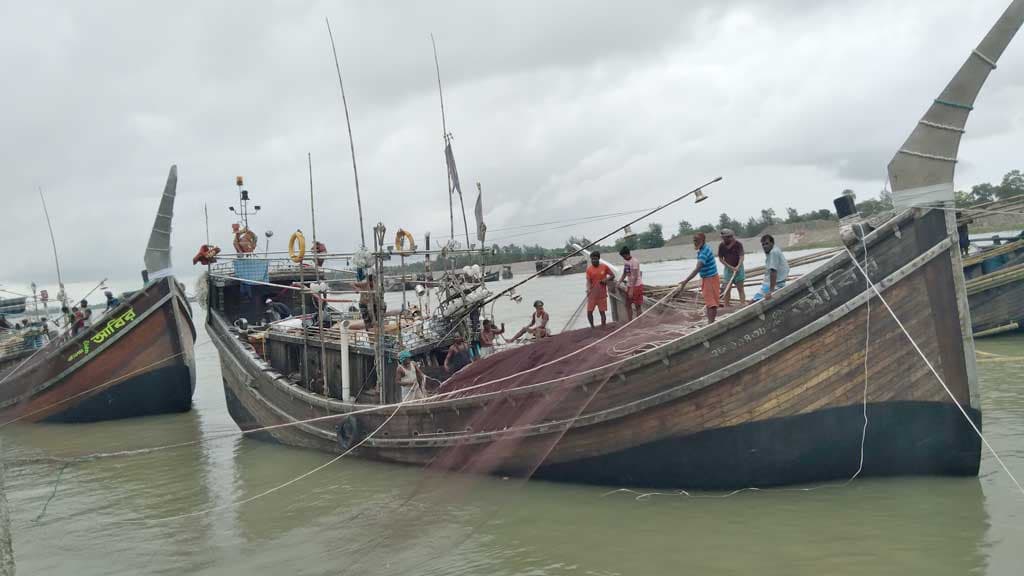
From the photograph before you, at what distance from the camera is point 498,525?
27.4 feet

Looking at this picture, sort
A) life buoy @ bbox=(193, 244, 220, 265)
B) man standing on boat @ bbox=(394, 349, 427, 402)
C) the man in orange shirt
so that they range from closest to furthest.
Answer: the man in orange shirt → man standing on boat @ bbox=(394, 349, 427, 402) → life buoy @ bbox=(193, 244, 220, 265)

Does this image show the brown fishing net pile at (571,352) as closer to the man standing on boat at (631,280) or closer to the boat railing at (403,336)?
the man standing on boat at (631,280)

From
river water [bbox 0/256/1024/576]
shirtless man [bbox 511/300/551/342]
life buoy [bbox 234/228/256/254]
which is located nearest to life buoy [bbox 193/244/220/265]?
life buoy [bbox 234/228/256/254]

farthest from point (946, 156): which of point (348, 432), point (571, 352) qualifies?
point (348, 432)

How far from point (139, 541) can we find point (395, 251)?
5.23 meters

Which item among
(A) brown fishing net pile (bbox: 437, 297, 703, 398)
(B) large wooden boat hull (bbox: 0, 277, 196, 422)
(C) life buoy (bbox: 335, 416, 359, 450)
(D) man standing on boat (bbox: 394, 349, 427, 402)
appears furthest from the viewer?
(B) large wooden boat hull (bbox: 0, 277, 196, 422)

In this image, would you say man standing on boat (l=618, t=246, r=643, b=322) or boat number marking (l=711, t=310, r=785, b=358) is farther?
man standing on boat (l=618, t=246, r=643, b=322)

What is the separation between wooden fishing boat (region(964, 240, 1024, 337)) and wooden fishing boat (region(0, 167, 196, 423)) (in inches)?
828

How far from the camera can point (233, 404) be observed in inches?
598

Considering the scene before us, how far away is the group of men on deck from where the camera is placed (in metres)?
8.65

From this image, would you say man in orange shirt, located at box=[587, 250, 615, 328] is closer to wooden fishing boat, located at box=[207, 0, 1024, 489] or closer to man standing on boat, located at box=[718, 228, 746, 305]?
man standing on boat, located at box=[718, 228, 746, 305]

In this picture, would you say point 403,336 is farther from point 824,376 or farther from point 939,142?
point 939,142

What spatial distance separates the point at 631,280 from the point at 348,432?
5.05 metres

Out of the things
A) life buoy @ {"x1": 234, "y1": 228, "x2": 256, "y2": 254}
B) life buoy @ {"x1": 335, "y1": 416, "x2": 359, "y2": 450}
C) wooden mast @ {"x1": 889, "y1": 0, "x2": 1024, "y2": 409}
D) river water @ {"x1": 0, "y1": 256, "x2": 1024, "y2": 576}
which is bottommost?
river water @ {"x1": 0, "y1": 256, "x2": 1024, "y2": 576}
